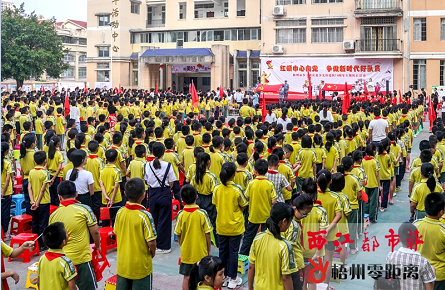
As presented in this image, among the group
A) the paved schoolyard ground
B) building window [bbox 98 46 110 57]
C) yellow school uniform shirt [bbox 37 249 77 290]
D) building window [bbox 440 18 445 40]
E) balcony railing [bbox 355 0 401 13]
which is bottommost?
the paved schoolyard ground

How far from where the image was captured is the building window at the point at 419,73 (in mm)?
29547

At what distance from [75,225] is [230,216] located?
6.41 feet

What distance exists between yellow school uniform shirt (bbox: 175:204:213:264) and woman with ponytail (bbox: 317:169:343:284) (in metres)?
1.57

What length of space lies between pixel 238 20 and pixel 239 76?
4.51m

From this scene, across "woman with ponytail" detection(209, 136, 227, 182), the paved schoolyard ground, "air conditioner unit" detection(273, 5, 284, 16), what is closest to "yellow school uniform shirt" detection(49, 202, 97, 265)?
the paved schoolyard ground

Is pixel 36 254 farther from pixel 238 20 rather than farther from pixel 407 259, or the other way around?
pixel 238 20

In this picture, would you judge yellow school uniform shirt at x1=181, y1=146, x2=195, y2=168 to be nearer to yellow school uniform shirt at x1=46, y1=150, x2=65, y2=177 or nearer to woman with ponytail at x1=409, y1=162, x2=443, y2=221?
yellow school uniform shirt at x1=46, y1=150, x2=65, y2=177

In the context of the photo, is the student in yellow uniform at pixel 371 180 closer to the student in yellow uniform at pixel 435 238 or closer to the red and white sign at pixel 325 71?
the student in yellow uniform at pixel 435 238

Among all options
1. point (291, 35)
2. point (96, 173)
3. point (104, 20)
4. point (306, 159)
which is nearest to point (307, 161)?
point (306, 159)

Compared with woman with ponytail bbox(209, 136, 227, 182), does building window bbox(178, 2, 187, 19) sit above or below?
above

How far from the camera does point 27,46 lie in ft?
119

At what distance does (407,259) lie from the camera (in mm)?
4184

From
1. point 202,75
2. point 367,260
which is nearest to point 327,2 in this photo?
point 202,75

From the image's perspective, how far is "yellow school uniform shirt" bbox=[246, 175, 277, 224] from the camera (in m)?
6.29
